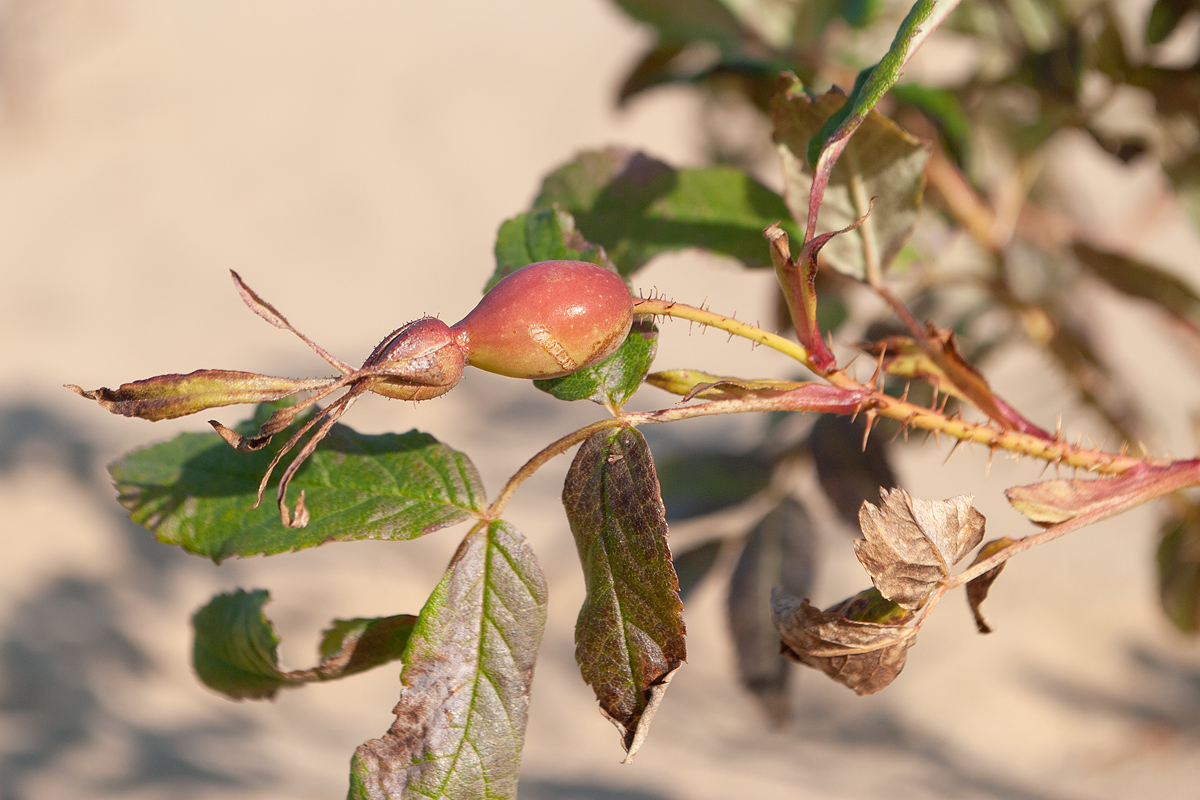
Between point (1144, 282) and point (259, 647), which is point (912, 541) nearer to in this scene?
point (259, 647)

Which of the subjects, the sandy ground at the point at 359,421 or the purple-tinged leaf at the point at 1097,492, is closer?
the purple-tinged leaf at the point at 1097,492

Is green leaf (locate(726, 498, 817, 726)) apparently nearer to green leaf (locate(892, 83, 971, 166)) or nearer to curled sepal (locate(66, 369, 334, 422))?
green leaf (locate(892, 83, 971, 166))

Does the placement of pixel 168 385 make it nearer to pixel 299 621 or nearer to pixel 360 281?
pixel 299 621

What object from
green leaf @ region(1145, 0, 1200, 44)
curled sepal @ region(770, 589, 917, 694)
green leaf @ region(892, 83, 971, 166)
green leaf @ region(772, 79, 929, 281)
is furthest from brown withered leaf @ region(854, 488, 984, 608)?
green leaf @ region(1145, 0, 1200, 44)

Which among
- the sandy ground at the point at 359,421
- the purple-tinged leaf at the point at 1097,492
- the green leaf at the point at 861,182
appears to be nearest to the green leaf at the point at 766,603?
the green leaf at the point at 861,182

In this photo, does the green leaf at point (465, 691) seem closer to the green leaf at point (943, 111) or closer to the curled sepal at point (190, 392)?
the curled sepal at point (190, 392)

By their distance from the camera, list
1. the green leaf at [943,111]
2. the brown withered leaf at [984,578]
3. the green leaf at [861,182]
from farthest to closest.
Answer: the green leaf at [943,111] → the green leaf at [861,182] → the brown withered leaf at [984,578]

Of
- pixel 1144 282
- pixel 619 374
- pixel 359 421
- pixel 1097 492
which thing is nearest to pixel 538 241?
pixel 619 374
